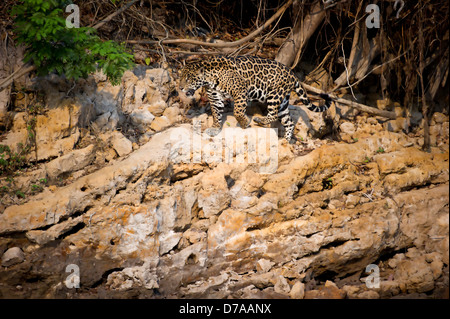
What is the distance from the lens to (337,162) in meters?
7.66

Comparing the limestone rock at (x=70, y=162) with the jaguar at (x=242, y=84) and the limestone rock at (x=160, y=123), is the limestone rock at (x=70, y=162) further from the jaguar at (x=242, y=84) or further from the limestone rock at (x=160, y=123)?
the jaguar at (x=242, y=84)

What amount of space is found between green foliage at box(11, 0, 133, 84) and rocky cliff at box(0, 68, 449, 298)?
2.07 feet

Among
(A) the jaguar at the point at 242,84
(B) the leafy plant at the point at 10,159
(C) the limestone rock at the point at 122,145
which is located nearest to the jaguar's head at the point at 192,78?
(A) the jaguar at the point at 242,84

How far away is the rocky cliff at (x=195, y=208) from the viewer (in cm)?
633

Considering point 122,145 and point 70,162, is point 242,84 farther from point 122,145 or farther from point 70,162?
point 70,162

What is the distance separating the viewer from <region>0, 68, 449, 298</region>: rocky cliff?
20.8 feet

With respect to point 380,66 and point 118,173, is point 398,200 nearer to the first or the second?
point 380,66

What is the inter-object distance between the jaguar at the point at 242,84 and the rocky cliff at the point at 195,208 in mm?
359

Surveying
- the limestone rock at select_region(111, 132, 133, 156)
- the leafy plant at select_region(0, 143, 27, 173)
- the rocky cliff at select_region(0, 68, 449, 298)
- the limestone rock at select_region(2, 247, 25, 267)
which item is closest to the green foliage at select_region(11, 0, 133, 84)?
the rocky cliff at select_region(0, 68, 449, 298)

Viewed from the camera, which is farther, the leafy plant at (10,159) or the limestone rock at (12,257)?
the leafy plant at (10,159)

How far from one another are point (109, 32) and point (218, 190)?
3904 mm

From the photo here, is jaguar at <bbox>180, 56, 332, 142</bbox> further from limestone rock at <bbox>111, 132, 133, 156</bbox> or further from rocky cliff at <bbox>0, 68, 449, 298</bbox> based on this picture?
limestone rock at <bbox>111, 132, 133, 156</bbox>

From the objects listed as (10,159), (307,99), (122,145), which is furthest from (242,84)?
(10,159)

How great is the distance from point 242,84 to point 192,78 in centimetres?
83
